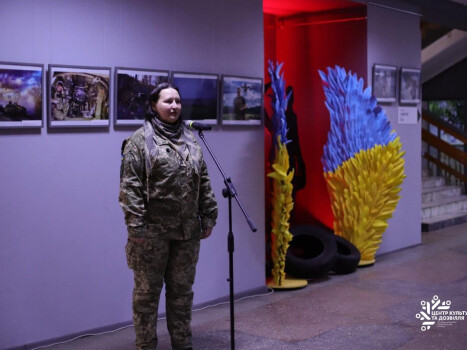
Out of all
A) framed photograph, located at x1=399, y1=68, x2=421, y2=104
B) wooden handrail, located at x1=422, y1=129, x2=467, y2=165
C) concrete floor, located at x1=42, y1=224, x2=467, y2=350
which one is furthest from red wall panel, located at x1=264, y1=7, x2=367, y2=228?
wooden handrail, located at x1=422, y1=129, x2=467, y2=165

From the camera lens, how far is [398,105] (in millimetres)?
8469

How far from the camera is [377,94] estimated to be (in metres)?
8.02

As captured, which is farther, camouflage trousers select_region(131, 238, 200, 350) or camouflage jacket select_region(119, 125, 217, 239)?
camouflage trousers select_region(131, 238, 200, 350)

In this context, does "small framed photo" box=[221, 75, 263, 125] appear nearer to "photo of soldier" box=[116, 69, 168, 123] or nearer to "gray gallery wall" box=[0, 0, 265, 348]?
"gray gallery wall" box=[0, 0, 265, 348]

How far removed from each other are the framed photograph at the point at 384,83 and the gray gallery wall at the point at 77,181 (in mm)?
2581

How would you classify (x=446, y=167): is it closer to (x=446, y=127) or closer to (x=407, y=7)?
(x=446, y=127)

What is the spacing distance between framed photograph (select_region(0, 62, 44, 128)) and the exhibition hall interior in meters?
0.01

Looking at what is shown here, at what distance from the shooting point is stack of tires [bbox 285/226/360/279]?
6785 mm

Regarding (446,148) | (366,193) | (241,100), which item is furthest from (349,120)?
(446,148)

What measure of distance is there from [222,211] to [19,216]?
5.94ft

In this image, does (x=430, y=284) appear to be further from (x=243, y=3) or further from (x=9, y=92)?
(x=9, y=92)

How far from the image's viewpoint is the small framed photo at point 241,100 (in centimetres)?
605

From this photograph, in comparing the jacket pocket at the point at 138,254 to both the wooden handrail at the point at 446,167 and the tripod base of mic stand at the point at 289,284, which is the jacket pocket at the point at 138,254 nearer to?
the tripod base of mic stand at the point at 289,284

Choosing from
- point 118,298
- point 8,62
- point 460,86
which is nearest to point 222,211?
point 118,298
